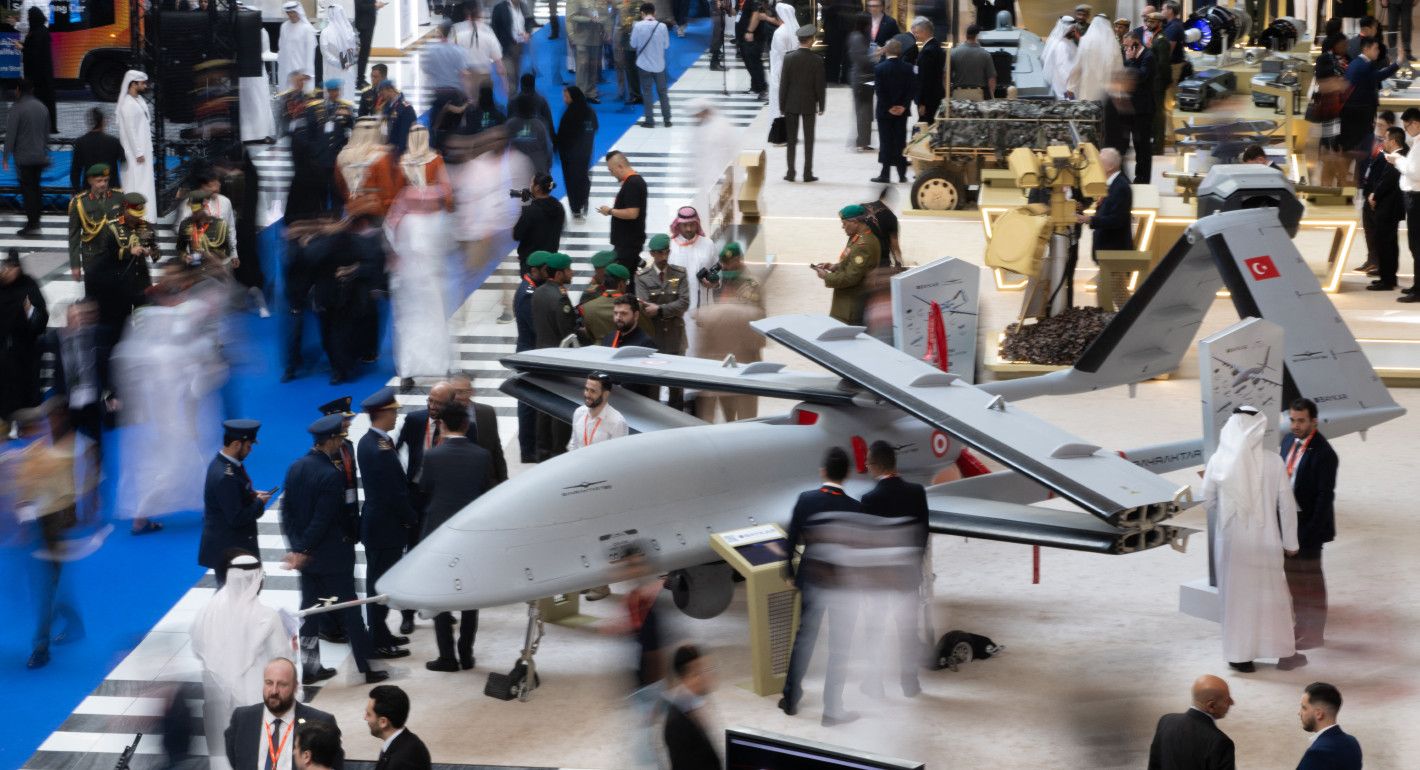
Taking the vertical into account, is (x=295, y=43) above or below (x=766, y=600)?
above

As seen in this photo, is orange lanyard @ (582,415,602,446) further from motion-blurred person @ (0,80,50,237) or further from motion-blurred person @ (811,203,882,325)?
motion-blurred person @ (0,80,50,237)

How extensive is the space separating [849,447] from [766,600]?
149cm

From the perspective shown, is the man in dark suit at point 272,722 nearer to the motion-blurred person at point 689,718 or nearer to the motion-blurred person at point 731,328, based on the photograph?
the motion-blurred person at point 689,718

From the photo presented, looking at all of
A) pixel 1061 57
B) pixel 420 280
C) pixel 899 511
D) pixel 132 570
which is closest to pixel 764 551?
pixel 899 511

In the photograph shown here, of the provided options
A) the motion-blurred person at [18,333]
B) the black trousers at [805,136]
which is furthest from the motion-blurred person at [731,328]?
the black trousers at [805,136]

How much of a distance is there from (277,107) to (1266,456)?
20006 millimetres

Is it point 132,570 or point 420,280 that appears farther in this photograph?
point 420,280

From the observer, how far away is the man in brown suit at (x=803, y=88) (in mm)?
23594

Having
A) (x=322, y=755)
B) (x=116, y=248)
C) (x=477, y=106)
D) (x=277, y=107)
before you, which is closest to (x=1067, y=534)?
(x=322, y=755)

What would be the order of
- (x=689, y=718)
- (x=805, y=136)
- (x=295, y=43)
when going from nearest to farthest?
(x=689, y=718) < (x=805, y=136) < (x=295, y=43)

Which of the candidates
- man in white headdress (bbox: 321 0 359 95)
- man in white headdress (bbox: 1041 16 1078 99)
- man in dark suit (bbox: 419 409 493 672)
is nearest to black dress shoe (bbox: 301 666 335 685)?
man in dark suit (bbox: 419 409 493 672)

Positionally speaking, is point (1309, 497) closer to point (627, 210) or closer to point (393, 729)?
point (393, 729)

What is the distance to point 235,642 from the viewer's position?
916cm

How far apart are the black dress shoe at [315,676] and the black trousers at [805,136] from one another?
47.6 ft
